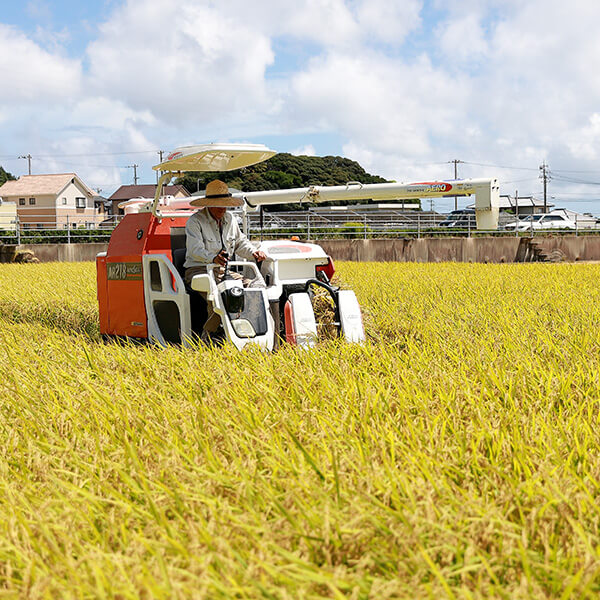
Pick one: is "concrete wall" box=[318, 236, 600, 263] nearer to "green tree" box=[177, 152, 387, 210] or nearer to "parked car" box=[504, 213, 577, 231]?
"parked car" box=[504, 213, 577, 231]

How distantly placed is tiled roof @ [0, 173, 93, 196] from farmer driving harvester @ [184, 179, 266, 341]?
69146mm

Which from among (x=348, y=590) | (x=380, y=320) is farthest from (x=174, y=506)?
(x=380, y=320)

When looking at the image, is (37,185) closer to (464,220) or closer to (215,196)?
(464,220)

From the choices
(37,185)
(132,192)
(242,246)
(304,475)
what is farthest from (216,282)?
(132,192)

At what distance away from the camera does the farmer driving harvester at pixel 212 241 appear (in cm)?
542

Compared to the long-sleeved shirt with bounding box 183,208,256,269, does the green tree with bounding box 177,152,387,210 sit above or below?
above

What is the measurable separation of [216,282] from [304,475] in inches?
130

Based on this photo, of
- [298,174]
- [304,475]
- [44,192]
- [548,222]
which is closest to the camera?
[304,475]

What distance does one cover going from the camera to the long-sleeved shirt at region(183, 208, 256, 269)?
548cm

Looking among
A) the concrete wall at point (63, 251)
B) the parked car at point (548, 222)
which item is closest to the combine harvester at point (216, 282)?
the concrete wall at point (63, 251)

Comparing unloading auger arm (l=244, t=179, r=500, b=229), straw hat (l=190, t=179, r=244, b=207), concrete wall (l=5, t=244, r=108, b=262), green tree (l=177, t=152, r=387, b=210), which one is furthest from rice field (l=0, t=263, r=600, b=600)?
green tree (l=177, t=152, r=387, b=210)

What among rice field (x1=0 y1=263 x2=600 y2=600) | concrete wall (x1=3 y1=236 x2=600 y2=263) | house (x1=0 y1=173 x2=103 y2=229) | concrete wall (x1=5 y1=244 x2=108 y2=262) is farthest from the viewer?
house (x1=0 y1=173 x2=103 y2=229)

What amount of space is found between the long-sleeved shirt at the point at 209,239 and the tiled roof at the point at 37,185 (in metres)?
69.1

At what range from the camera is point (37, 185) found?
71.9 meters
